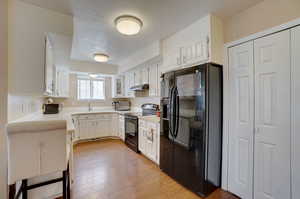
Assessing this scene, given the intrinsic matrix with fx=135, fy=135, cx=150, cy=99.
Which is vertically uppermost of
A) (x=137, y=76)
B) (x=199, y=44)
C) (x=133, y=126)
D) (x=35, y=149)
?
(x=199, y=44)

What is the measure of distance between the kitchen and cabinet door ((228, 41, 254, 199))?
0.5 inches

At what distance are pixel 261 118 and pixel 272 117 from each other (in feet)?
0.35

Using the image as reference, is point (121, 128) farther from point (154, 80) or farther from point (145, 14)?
point (145, 14)

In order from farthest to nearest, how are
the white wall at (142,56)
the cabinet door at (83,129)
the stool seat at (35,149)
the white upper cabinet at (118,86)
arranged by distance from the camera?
the white upper cabinet at (118,86) → the cabinet door at (83,129) → the white wall at (142,56) → the stool seat at (35,149)

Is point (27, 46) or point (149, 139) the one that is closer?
point (27, 46)

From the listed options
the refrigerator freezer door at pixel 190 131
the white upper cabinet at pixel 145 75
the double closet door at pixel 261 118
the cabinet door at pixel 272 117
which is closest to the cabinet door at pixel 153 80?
the white upper cabinet at pixel 145 75

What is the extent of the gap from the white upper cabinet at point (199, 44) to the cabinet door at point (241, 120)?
270 mm

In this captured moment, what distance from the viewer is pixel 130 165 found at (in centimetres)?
277

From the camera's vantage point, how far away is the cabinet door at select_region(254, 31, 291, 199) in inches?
57.6

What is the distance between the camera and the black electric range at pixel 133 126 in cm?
343

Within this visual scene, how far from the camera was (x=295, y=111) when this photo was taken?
1401 millimetres

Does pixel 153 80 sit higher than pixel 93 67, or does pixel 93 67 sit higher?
pixel 93 67

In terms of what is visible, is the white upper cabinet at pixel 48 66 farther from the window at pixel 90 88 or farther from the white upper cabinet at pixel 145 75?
the window at pixel 90 88

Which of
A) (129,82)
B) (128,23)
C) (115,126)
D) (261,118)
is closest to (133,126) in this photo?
(115,126)
